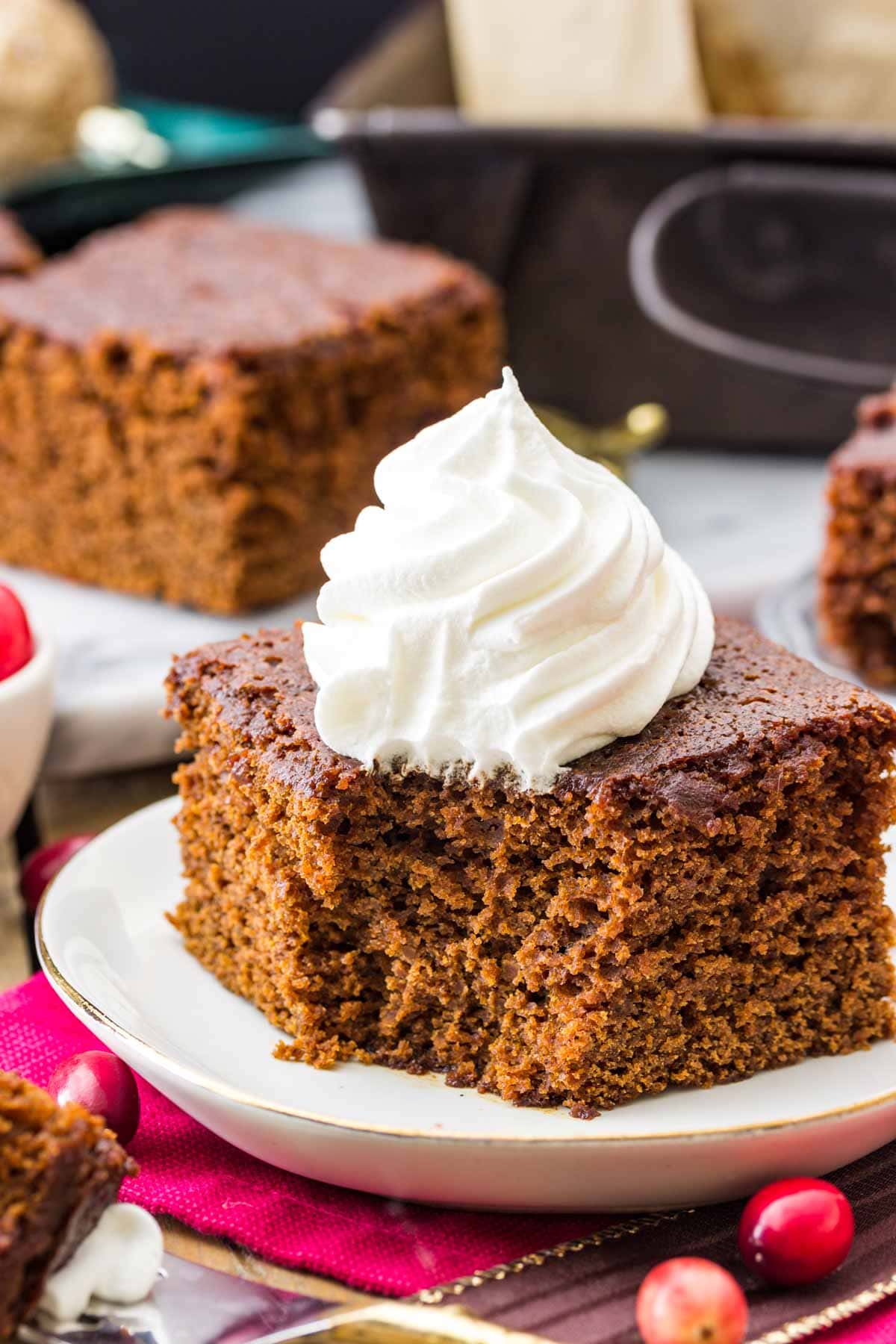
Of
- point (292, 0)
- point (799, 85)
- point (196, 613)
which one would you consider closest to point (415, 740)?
point (196, 613)

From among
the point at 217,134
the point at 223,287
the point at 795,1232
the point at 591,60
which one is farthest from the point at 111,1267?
the point at 217,134

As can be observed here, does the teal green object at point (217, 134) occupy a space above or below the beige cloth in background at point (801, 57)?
below

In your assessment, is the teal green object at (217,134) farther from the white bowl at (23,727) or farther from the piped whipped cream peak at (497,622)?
the piped whipped cream peak at (497,622)

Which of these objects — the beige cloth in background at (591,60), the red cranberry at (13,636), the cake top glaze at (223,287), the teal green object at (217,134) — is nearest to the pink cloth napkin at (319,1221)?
the red cranberry at (13,636)

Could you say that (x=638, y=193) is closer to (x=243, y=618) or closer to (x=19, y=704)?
(x=243, y=618)

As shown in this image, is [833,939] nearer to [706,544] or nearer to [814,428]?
[706,544]

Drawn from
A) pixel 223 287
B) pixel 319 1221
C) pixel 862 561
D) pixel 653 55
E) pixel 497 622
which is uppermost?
pixel 497 622

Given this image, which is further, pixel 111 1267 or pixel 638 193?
pixel 638 193
